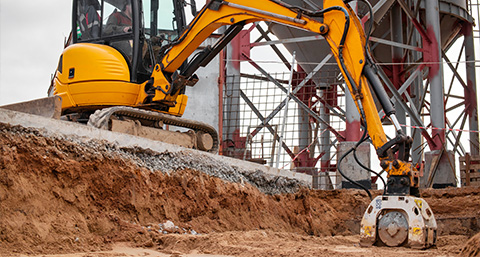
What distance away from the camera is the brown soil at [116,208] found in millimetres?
5281

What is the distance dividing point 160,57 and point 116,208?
2936 millimetres

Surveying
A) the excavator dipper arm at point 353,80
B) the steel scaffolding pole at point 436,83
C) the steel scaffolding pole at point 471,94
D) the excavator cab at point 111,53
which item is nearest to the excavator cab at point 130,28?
the excavator cab at point 111,53

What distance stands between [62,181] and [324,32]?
11.2ft

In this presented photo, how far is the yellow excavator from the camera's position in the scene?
271 inches

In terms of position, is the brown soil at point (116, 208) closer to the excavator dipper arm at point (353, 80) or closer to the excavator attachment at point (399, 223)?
the excavator attachment at point (399, 223)

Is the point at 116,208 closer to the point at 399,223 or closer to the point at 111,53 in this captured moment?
the point at 111,53

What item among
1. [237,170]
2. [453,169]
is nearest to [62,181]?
[237,170]

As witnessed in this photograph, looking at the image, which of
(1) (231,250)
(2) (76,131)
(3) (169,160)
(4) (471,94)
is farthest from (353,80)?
(4) (471,94)

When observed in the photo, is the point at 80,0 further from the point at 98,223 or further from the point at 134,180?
the point at 98,223

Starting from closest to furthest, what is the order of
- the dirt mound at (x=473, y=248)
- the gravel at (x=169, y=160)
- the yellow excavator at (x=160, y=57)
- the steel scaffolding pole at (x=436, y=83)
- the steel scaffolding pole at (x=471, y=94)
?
1. the dirt mound at (x=473, y=248)
2. the gravel at (x=169, y=160)
3. the yellow excavator at (x=160, y=57)
4. the steel scaffolding pole at (x=436, y=83)
5. the steel scaffolding pole at (x=471, y=94)

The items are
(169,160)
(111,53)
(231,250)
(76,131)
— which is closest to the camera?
(231,250)

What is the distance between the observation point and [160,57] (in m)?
8.59

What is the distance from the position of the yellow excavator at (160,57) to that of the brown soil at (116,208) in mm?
1150

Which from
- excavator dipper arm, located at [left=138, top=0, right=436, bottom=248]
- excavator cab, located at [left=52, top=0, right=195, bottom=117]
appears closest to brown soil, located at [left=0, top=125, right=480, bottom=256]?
excavator dipper arm, located at [left=138, top=0, right=436, bottom=248]
